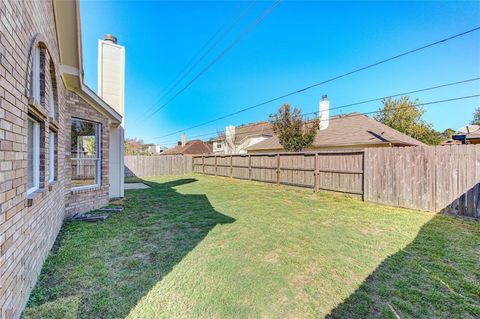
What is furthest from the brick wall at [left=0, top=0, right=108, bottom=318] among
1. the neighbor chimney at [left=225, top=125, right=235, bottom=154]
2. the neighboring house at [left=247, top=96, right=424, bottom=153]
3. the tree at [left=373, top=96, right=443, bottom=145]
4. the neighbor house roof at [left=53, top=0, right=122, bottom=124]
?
the neighbor chimney at [left=225, top=125, right=235, bottom=154]

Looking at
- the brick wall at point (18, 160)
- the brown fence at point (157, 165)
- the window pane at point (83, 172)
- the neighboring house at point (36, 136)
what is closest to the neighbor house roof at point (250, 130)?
the brown fence at point (157, 165)

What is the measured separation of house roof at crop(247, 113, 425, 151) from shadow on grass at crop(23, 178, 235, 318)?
11.6m

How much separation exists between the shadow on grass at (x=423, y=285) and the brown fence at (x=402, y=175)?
2.18 metres

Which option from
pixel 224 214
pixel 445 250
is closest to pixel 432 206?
pixel 445 250

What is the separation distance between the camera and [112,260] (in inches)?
134

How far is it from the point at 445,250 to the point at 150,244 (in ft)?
16.3

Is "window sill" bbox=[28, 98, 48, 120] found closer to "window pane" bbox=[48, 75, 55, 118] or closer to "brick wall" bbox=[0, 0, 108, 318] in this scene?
"brick wall" bbox=[0, 0, 108, 318]

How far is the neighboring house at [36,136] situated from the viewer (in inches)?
71.8

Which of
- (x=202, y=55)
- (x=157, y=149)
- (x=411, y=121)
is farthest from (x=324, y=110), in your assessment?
(x=157, y=149)

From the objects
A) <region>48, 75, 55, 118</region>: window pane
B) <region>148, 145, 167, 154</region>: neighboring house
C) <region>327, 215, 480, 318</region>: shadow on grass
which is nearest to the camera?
<region>327, 215, 480, 318</region>: shadow on grass

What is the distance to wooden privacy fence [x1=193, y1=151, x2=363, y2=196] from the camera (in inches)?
335

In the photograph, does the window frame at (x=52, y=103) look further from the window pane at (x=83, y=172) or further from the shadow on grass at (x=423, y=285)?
the shadow on grass at (x=423, y=285)

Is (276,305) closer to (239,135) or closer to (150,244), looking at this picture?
(150,244)

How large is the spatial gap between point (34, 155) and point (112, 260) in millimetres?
1789
